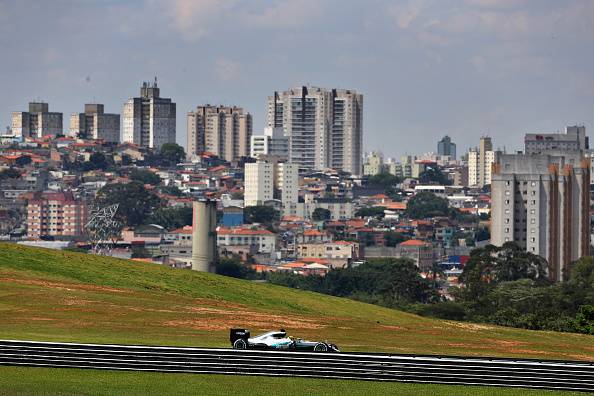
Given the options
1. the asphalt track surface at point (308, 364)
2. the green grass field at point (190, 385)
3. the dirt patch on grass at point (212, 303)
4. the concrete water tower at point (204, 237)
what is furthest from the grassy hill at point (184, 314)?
the concrete water tower at point (204, 237)

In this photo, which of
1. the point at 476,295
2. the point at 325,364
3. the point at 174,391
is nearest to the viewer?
the point at 174,391

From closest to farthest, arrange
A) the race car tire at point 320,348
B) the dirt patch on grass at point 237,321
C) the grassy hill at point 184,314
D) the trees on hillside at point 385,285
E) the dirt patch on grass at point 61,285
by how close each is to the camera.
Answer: the race car tire at point 320,348 < the grassy hill at point 184,314 < the dirt patch on grass at point 237,321 < the dirt patch on grass at point 61,285 < the trees on hillside at point 385,285

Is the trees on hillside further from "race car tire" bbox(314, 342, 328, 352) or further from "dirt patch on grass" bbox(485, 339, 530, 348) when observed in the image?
"race car tire" bbox(314, 342, 328, 352)

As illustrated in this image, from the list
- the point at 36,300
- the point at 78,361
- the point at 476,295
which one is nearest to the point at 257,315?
the point at 36,300

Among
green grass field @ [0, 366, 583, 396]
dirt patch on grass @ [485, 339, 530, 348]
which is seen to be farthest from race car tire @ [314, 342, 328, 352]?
dirt patch on grass @ [485, 339, 530, 348]

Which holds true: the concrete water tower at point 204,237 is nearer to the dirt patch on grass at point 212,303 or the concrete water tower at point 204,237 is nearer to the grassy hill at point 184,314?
the grassy hill at point 184,314

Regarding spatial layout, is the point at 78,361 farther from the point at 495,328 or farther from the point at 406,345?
the point at 495,328

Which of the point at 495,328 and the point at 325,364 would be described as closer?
the point at 325,364
